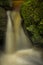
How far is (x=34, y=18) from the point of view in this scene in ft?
16.9

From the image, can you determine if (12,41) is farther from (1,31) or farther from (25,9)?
(25,9)

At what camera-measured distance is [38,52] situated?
5223 mm

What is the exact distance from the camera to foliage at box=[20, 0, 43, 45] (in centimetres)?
509

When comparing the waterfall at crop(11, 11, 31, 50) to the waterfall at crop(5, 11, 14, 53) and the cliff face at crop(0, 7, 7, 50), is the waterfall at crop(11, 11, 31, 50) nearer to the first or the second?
the waterfall at crop(5, 11, 14, 53)

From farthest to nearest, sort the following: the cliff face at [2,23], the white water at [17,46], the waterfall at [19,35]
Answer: the waterfall at [19,35] < the cliff face at [2,23] < the white water at [17,46]

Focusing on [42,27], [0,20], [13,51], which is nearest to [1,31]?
[0,20]

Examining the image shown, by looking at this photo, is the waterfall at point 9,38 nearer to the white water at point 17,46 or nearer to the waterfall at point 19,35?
the white water at point 17,46

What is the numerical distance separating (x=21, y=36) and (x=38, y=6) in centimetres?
100

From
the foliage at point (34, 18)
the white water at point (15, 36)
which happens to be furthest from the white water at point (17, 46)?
the foliage at point (34, 18)

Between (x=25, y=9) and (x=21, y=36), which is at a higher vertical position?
(x=25, y=9)

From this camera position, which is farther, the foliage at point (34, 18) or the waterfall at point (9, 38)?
the waterfall at point (9, 38)

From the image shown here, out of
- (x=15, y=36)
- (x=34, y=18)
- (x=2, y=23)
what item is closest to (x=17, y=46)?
(x=15, y=36)

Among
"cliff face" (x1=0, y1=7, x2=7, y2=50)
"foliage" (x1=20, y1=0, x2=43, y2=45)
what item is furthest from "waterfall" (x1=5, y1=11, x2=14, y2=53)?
"foliage" (x1=20, y1=0, x2=43, y2=45)

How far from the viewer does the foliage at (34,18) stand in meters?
5.09
